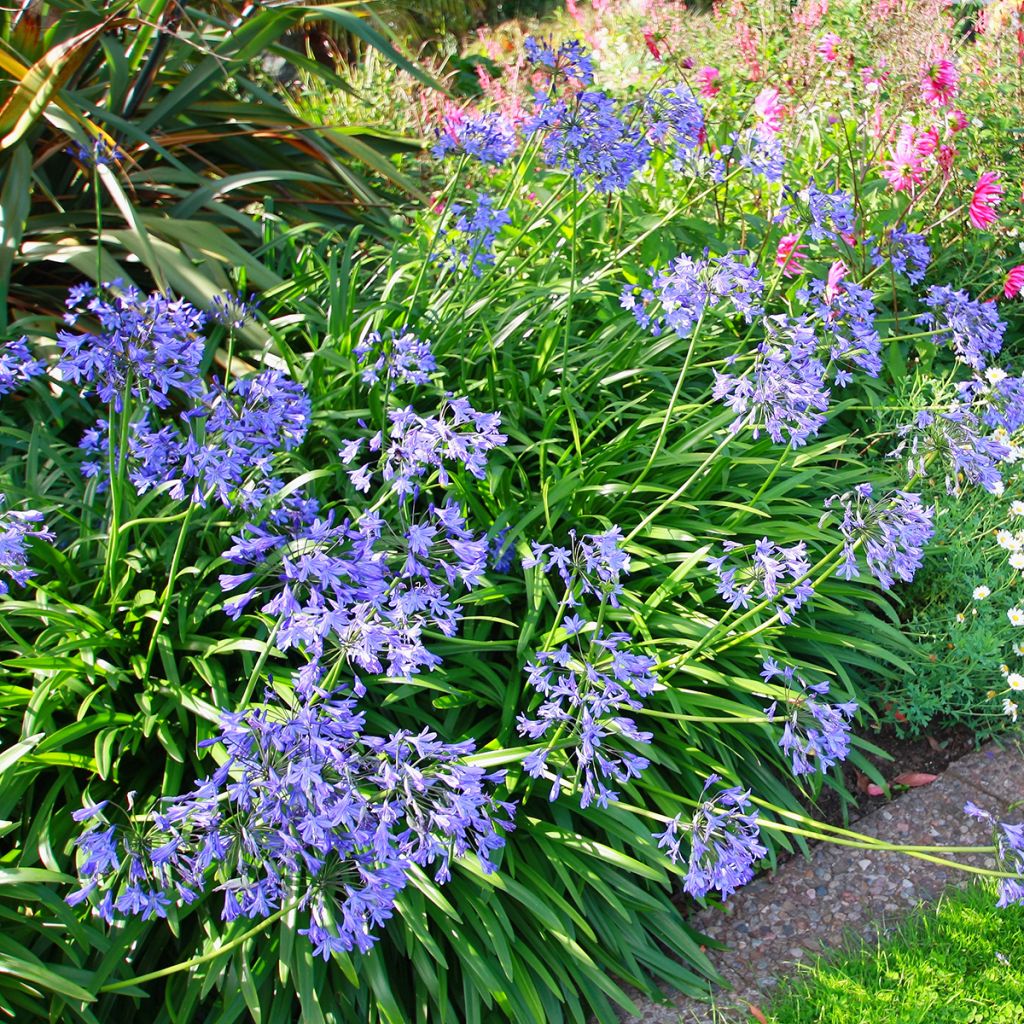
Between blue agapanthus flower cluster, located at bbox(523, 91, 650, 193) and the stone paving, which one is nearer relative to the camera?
the stone paving

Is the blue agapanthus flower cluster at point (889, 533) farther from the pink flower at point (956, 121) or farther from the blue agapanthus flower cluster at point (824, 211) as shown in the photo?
the pink flower at point (956, 121)

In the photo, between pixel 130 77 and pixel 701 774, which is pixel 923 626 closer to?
pixel 701 774

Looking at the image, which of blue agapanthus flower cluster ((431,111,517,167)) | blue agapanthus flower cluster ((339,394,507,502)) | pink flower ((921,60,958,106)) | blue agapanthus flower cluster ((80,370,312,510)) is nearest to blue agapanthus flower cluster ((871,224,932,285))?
pink flower ((921,60,958,106))

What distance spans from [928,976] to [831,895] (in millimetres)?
307

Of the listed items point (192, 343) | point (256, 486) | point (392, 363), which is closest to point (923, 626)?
point (392, 363)

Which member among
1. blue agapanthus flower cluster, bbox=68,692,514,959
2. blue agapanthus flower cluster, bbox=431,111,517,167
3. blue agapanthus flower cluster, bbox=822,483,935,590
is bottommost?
blue agapanthus flower cluster, bbox=68,692,514,959

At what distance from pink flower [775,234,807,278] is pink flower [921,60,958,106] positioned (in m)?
0.66

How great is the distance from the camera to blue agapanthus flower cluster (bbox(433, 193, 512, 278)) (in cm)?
325

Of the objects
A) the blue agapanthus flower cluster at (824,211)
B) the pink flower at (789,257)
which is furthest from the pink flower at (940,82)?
the blue agapanthus flower cluster at (824,211)

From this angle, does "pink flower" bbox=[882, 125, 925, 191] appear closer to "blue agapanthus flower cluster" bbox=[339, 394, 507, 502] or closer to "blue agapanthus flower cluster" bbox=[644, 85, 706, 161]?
"blue agapanthus flower cluster" bbox=[644, 85, 706, 161]

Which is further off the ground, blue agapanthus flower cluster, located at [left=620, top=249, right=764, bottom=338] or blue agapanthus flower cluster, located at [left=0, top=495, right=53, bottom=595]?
blue agapanthus flower cluster, located at [left=620, top=249, right=764, bottom=338]

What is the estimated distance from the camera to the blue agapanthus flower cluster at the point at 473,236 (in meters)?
3.25

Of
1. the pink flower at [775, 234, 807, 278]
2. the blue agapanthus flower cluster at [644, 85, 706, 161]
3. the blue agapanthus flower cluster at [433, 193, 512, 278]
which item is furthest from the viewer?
the pink flower at [775, 234, 807, 278]

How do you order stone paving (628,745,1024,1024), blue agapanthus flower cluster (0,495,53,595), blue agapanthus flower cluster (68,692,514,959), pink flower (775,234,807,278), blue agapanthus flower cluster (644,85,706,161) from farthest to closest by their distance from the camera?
pink flower (775,234,807,278)
blue agapanthus flower cluster (644,85,706,161)
stone paving (628,745,1024,1024)
blue agapanthus flower cluster (0,495,53,595)
blue agapanthus flower cluster (68,692,514,959)
